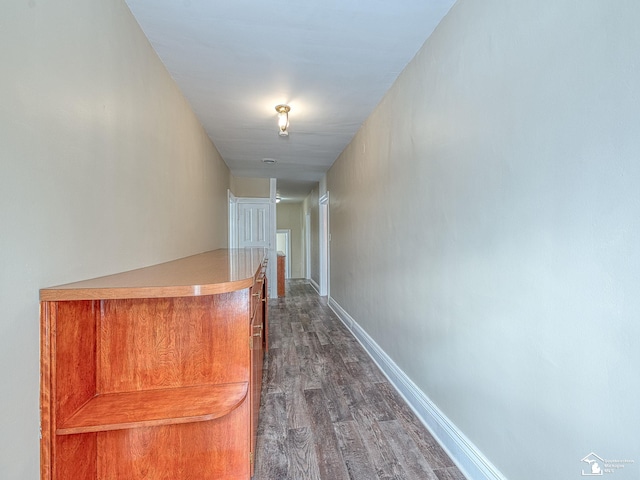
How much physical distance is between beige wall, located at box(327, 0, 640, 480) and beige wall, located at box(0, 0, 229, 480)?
1.59 m

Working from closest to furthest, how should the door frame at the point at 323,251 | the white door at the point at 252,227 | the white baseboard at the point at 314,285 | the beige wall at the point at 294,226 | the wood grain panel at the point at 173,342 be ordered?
the wood grain panel at the point at 173,342 < the white door at the point at 252,227 < the door frame at the point at 323,251 < the white baseboard at the point at 314,285 < the beige wall at the point at 294,226

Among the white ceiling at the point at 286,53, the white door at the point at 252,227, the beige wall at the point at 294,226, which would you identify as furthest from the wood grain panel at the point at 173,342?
the beige wall at the point at 294,226

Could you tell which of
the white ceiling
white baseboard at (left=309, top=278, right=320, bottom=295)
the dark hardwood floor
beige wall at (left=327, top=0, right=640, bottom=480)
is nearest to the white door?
white baseboard at (left=309, top=278, right=320, bottom=295)

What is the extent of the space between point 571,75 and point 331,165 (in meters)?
3.79

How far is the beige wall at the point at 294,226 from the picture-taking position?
8734 mm

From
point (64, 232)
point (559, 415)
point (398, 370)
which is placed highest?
point (64, 232)

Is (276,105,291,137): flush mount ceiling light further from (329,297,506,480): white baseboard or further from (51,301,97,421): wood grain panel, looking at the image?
(329,297,506,480): white baseboard

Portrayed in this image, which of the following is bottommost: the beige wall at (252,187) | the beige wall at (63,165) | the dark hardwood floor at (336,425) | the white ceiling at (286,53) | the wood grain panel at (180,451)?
the dark hardwood floor at (336,425)

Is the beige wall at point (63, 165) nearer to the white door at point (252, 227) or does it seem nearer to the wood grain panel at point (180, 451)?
the wood grain panel at point (180, 451)

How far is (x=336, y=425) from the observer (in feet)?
5.77

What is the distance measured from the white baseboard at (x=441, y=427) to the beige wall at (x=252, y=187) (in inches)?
149

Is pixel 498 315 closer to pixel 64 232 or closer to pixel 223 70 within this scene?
pixel 64 232

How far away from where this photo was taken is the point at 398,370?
7.07ft

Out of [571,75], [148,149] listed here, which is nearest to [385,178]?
[571,75]
